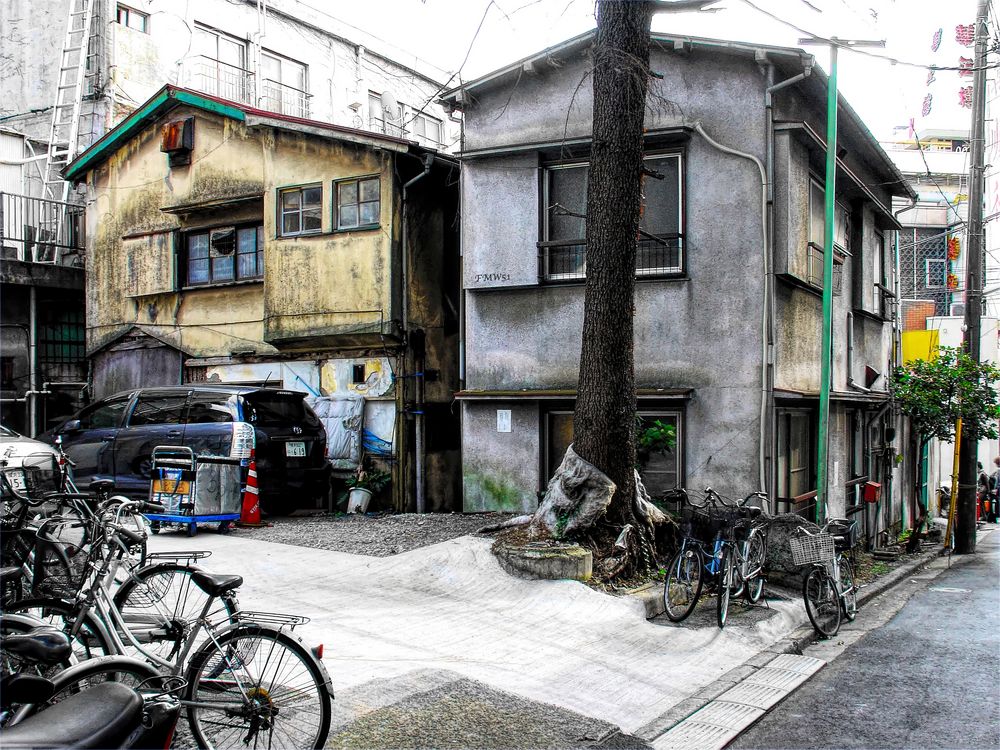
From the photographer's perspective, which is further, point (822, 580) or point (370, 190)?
point (370, 190)

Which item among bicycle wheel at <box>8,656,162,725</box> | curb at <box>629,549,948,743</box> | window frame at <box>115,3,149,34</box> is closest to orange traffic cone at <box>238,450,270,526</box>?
curb at <box>629,549,948,743</box>

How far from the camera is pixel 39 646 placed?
3.56 m

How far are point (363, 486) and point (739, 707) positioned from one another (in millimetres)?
9450

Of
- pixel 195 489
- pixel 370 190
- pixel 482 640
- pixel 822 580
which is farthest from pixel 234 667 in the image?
pixel 370 190

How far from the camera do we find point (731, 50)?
11680 mm

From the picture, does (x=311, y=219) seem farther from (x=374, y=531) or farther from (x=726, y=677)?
(x=726, y=677)

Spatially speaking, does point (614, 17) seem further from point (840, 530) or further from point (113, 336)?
point (113, 336)

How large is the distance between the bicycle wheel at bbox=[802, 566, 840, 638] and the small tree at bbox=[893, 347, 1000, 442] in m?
9.58

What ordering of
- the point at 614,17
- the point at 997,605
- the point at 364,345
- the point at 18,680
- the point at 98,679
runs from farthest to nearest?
the point at 364,345 < the point at 997,605 < the point at 614,17 < the point at 98,679 < the point at 18,680

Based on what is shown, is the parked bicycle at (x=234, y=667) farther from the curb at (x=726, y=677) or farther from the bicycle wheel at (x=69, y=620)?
the curb at (x=726, y=677)

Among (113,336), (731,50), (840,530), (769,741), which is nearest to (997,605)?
(840,530)

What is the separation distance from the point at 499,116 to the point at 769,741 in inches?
386

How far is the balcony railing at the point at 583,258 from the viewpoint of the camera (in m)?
12.1

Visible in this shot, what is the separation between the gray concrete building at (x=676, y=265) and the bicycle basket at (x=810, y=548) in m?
2.01
